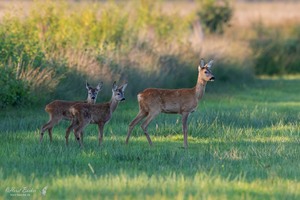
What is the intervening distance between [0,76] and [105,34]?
805 centimetres

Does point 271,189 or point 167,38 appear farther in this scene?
point 167,38

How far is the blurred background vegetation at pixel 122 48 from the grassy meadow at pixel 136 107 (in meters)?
0.05

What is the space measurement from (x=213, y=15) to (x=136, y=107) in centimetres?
1664

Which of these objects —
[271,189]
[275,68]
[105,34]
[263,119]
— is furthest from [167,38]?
[271,189]

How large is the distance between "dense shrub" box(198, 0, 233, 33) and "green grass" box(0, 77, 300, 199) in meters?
16.9

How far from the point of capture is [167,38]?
93.8 feet

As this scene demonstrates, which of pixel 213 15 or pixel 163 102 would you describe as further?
pixel 213 15

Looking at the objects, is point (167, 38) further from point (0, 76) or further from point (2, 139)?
point (2, 139)

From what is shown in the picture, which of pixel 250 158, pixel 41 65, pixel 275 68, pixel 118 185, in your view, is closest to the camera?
pixel 118 185

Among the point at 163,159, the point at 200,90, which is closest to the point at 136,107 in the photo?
the point at 200,90

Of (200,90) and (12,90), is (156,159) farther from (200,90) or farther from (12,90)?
(12,90)

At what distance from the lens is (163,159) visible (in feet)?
40.7

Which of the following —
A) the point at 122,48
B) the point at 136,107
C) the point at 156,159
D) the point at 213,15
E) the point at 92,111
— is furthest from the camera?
the point at 213,15

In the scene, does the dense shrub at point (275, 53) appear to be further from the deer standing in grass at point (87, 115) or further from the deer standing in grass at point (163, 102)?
the deer standing in grass at point (87, 115)
